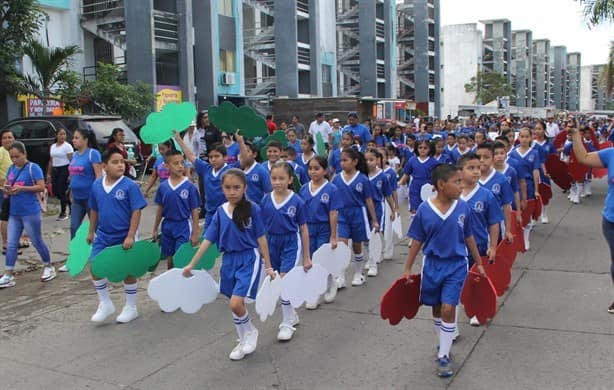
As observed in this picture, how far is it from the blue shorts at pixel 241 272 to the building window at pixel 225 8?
26.3 metres

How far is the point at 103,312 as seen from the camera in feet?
19.8

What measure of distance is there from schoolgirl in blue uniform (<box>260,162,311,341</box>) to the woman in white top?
6319 mm

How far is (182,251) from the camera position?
5844 millimetres

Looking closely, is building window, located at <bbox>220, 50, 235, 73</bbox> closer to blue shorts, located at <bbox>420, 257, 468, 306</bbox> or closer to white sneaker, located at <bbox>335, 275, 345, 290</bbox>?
white sneaker, located at <bbox>335, 275, 345, 290</bbox>

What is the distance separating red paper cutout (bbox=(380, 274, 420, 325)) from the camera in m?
4.65

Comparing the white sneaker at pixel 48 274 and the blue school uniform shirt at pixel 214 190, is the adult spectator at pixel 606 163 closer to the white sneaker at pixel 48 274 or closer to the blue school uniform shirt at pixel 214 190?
the blue school uniform shirt at pixel 214 190

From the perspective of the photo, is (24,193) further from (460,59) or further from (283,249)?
(460,59)

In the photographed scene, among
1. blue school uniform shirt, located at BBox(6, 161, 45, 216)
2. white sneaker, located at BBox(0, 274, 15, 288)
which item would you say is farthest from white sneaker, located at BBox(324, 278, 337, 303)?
white sneaker, located at BBox(0, 274, 15, 288)

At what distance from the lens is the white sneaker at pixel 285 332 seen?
5.33 metres

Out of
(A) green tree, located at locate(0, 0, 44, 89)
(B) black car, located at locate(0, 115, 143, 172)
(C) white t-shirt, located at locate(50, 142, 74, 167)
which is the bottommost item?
(C) white t-shirt, located at locate(50, 142, 74, 167)

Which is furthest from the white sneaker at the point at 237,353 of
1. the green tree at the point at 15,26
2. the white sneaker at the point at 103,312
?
the green tree at the point at 15,26

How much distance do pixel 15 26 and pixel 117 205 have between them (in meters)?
9.48

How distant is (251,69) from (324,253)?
110 feet

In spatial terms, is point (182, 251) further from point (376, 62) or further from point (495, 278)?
point (376, 62)
